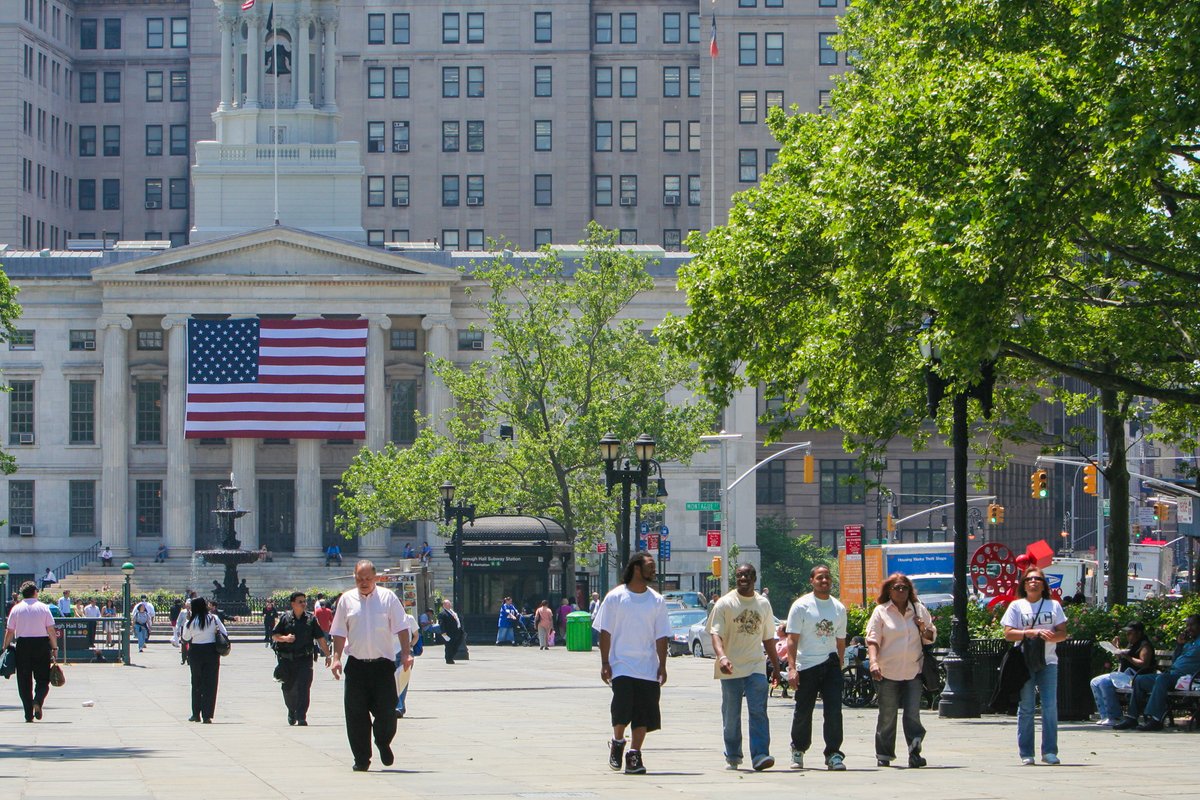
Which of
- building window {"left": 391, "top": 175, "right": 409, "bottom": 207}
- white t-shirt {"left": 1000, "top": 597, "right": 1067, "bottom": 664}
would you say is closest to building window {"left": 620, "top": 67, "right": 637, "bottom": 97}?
building window {"left": 391, "top": 175, "right": 409, "bottom": 207}

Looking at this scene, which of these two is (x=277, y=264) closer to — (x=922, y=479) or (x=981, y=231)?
(x=922, y=479)

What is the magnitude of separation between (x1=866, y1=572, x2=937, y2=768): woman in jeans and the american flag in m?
69.8

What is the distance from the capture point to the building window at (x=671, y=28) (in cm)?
12419

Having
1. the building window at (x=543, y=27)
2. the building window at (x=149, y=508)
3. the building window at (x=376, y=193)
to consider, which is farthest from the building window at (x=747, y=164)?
the building window at (x=149, y=508)

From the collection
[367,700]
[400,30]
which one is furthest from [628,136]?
[367,700]

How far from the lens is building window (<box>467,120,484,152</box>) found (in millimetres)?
122938

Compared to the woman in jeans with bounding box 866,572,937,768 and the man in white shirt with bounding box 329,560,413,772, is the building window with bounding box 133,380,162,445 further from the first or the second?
the woman in jeans with bounding box 866,572,937,768

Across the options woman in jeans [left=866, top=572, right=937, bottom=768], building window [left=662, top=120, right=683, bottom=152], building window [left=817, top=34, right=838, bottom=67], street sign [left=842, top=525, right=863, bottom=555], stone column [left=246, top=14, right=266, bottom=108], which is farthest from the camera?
building window [left=662, top=120, right=683, bottom=152]

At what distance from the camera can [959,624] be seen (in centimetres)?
2709

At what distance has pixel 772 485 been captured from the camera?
110750 millimetres

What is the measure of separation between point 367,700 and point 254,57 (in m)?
82.0

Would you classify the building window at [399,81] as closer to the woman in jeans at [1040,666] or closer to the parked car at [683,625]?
the parked car at [683,625]

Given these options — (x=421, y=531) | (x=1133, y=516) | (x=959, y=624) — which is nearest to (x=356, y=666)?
(x=959, y=624)

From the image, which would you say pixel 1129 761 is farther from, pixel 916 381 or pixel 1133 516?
pixel 1133 516
